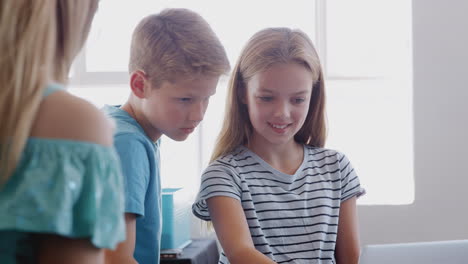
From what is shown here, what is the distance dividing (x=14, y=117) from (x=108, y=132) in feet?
0.33

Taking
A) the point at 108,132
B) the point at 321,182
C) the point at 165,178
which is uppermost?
the point at 108,132

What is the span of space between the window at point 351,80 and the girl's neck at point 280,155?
149 cm

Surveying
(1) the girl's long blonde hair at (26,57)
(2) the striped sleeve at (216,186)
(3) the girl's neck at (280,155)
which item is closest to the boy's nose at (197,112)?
(2) the striped sleeve at (216,186)

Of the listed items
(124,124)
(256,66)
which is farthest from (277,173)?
(124,124)

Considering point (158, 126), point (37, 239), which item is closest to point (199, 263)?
point (158, 126)

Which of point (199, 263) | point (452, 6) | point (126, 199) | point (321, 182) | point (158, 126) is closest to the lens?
point (126, 199)

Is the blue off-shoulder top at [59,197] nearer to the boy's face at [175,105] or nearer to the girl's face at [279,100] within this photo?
the boy's face at [175,105]

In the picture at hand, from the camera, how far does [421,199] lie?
304 centimetres

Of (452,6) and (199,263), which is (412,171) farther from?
(199,263)

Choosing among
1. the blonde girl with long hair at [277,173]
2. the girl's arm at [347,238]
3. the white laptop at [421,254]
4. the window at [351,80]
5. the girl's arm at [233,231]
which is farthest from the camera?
the window at [351,80]

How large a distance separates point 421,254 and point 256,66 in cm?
70

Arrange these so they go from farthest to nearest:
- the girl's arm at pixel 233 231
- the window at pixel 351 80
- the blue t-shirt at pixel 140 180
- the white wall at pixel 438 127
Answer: the window at pixel 351 80
the white wall at pixel 438 127
the girl's arm at pixel 233 231
the blue t-shirt at pixel 140 180

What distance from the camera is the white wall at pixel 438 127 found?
3029 millimetres

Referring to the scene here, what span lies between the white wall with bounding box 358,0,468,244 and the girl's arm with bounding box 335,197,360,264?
144 cm
